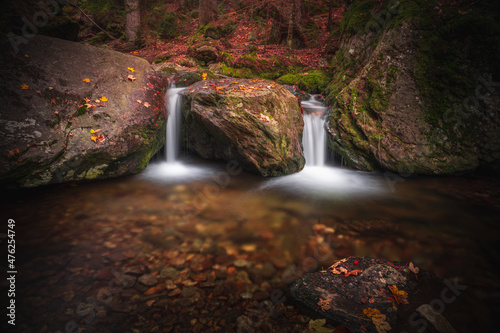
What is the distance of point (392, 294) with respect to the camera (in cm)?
218

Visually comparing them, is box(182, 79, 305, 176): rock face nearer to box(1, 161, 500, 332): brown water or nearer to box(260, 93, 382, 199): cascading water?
box(260, 93, 382, 199): cascading water

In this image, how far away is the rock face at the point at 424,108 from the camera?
5.33m

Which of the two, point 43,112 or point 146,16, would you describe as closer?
point 43,112

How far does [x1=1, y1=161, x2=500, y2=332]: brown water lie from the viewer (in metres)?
2.11

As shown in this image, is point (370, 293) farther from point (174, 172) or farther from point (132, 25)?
point (132, 25)

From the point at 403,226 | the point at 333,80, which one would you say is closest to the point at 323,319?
the point at 403,226

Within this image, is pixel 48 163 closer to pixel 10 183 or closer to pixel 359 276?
pixel 10 183

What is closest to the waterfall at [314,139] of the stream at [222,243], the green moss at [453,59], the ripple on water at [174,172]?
the stream at [222,243]

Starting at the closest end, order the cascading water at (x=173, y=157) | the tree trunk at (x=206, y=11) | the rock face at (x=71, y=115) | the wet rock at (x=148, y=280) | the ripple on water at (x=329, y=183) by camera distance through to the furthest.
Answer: the wet rock at (x=148, y=280), the rock face at (x=71, y=115), the ripple on water at (x=329, y=183), the cascading water at (x=173, y=157), the tree trunk at (x=206, y=11)

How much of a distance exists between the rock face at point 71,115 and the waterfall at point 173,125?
27.9 inches

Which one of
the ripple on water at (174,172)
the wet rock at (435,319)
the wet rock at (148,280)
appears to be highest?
the ripple on water at (174,172)

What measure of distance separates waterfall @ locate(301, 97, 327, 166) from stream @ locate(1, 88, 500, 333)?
1.27 meters

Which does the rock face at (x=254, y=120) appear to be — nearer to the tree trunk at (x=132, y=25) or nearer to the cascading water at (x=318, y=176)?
the cascading water at (x=318, y=176)

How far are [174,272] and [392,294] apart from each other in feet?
7.59
